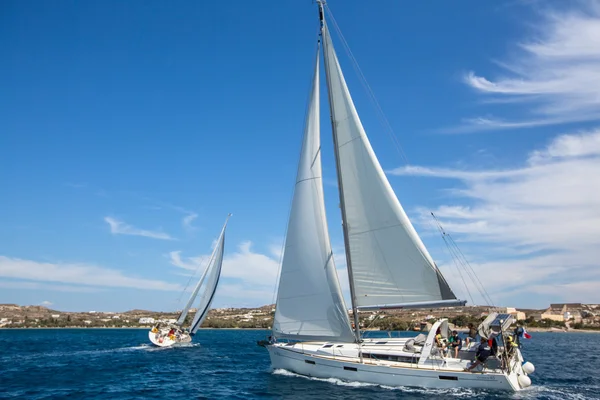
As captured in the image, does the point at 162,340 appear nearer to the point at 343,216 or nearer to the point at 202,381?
the point at 202,381

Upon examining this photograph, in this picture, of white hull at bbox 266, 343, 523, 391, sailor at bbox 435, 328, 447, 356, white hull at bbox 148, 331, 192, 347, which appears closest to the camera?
white hull at bbox 266, 343, 523, 391

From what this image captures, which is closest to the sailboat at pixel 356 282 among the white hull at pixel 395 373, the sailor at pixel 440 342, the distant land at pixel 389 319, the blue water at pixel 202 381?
the white hull at pixel 395 373

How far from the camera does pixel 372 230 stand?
26359mm

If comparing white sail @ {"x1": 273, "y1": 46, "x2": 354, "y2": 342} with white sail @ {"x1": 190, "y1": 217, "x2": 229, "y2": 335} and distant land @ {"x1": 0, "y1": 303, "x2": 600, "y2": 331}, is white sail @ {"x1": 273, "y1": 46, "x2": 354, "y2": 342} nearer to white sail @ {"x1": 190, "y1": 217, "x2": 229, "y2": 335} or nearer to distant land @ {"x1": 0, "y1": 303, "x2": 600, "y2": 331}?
white sail @ {"x1": 190, "y1": 217, "x2": 229, "y2": 335}

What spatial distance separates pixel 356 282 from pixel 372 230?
3287 mm

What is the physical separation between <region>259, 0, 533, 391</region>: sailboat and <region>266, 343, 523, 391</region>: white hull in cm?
5

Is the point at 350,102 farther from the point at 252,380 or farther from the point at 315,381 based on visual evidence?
the point at 252,380

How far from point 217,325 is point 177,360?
10227 cm

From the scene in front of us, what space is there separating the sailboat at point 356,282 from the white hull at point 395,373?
5 centimetres

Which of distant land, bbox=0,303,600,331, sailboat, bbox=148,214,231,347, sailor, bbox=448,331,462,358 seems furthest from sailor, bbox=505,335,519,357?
distant land, bbox=0,303,600,331

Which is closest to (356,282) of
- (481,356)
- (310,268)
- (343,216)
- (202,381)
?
(310,268)

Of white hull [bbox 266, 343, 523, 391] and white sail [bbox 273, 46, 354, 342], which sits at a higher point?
white sail [bbox 273, 46, 354, 342]

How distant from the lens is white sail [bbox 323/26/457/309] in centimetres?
2509

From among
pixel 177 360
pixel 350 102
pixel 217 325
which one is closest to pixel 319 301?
pixel 350 102
